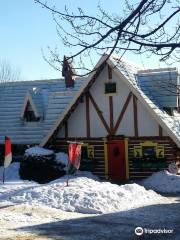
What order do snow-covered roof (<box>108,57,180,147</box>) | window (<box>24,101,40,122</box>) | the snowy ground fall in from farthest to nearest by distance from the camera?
window (<box>24,101,40,122</box>) → snow-covered roof (<box>108,57,180,147</box>) → the snowy ground

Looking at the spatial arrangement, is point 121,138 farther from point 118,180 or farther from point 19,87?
point 19,87

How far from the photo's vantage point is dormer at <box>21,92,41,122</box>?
25078mm

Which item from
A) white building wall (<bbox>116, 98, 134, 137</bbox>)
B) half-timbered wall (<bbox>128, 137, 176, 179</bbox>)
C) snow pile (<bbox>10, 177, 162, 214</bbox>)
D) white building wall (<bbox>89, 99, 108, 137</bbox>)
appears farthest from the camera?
white building wall (<bbox>89, 99, 108, 137</bbox>)

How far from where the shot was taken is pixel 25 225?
38.8 feet

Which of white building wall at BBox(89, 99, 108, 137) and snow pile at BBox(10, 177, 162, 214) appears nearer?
snow pile at BBox(10, 177, 162, 214)

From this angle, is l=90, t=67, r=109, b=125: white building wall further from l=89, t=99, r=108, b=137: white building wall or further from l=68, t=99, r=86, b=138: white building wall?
l=68, t=99, r=86, b=138: white building wall

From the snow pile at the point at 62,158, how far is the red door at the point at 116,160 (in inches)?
80.4

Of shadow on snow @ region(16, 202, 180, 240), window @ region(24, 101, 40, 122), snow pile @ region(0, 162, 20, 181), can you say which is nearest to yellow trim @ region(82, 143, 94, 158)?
snow pile @ region(0, 162, 20, 181)

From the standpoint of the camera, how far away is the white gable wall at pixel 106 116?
22.0 meters

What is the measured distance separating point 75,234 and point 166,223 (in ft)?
9.51

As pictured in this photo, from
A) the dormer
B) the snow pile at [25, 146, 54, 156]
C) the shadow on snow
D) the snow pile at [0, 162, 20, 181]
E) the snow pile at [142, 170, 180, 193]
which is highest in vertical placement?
the dormer

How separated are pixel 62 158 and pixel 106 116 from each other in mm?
2827

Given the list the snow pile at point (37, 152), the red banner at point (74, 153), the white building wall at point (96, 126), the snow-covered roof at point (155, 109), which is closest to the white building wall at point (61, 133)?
the white building wall at point (96, 126)

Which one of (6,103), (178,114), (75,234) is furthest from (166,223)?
(6,103)
